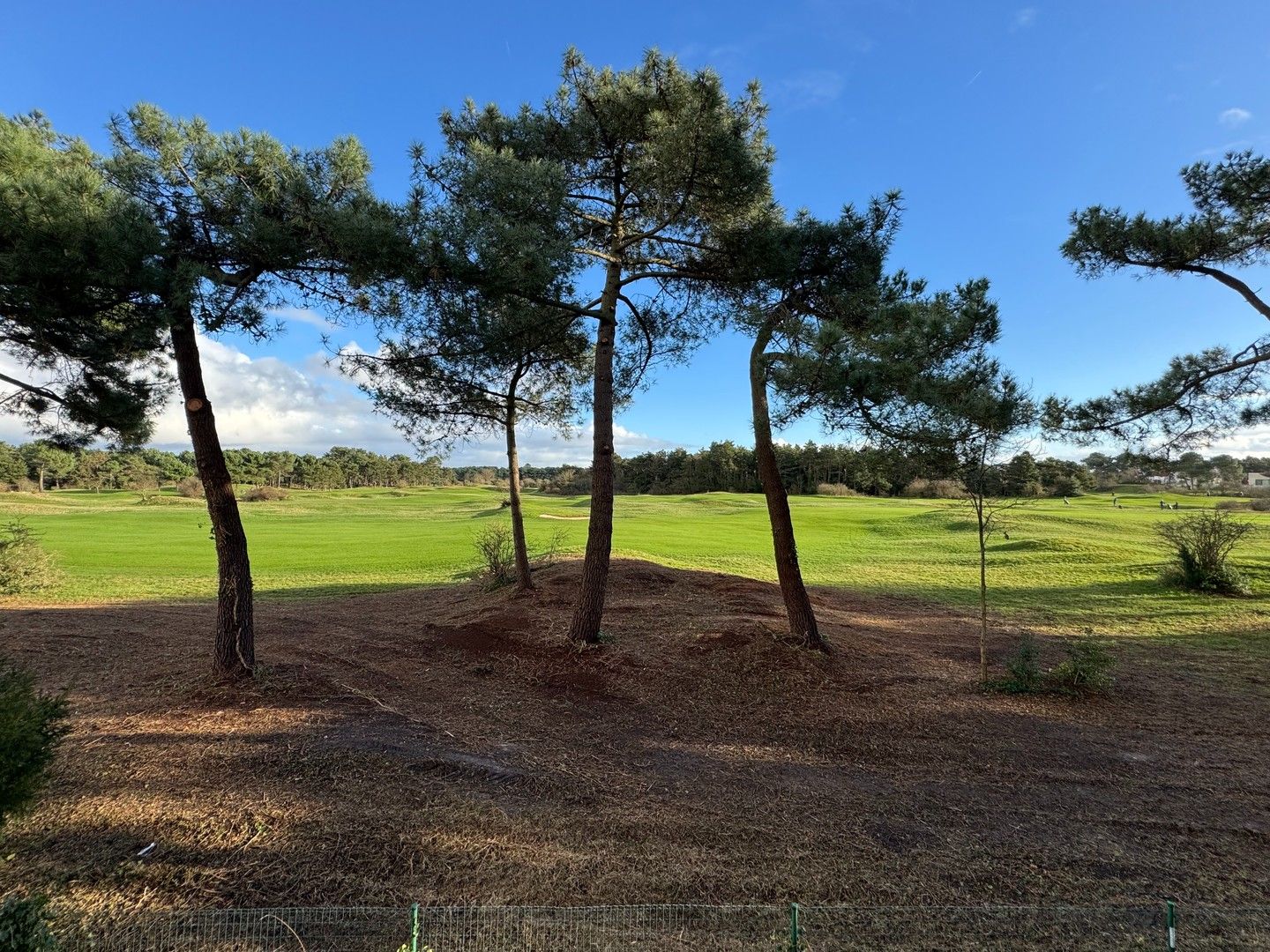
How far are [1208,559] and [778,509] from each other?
47.2 ft

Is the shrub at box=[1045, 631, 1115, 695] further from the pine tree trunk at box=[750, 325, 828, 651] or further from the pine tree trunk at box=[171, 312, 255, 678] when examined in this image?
the pine tree trunk at box=[171, 312, 255, 678]

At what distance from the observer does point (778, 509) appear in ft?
27.9

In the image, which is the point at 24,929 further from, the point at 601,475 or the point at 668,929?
the point at 601,475

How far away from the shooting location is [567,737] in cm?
586

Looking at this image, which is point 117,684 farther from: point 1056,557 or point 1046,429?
point 1056,557

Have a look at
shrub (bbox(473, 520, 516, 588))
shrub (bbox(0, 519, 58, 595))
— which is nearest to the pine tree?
shrub (bbox(473, 520, 516, 588))

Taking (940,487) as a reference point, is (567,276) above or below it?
above

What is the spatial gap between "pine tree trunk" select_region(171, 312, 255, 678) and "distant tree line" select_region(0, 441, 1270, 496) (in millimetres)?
1547

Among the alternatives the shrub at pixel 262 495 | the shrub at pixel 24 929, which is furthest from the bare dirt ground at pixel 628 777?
the shrub at pixel 262 495

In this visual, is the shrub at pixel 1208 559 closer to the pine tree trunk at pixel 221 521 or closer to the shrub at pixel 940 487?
the shrub at pixel 940 487

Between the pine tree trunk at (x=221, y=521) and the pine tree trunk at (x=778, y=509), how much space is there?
6594mm

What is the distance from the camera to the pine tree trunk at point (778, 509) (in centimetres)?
813

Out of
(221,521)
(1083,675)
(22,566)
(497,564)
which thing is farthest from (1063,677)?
(22,566)

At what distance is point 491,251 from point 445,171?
2.23 meters
